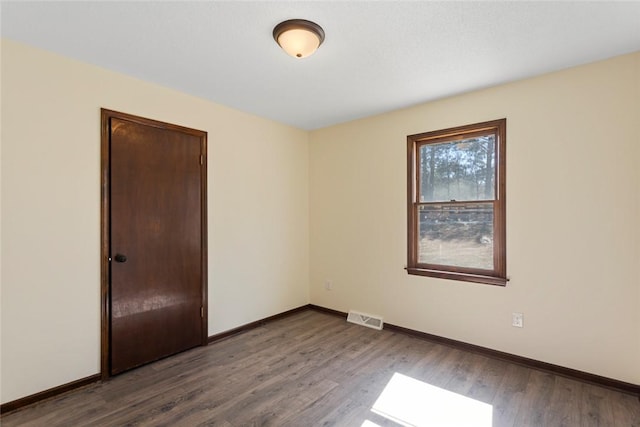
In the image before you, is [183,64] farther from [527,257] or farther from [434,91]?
[527,257]

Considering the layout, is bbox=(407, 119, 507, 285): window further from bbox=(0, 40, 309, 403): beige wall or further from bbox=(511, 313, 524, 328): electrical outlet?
bbox=(0, 40, 309, 403): beige wall

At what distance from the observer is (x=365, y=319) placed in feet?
12.4

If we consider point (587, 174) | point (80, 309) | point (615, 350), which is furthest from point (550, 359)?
point (80, 309)

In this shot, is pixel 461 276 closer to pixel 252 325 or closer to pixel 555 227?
pixel 555 227

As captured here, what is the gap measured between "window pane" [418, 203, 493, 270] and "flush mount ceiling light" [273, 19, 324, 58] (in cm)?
211

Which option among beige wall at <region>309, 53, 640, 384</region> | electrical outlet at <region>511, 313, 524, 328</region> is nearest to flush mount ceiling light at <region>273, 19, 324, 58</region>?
beige wall at <region>309, 53, 640, 384</region>

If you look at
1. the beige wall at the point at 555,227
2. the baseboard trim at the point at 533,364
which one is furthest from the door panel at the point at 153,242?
the baseboard trim at the point at 533,364

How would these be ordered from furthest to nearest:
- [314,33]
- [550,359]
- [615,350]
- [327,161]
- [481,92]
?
[327,161]
[481,92]
[550,359]
[615,350]
[314,33]

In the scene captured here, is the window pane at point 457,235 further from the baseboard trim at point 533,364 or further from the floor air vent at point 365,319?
the floor air vent at point 365,319

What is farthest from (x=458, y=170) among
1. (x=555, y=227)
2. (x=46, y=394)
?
(x=46, y=394)

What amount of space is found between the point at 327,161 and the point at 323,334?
221cm

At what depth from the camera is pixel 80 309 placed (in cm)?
239

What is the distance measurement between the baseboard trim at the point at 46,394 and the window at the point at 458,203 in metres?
3.06

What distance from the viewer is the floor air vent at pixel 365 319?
12.0ft
